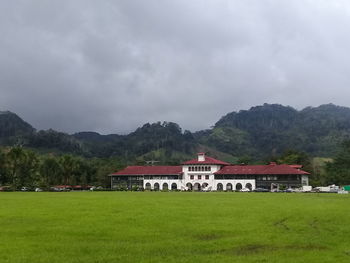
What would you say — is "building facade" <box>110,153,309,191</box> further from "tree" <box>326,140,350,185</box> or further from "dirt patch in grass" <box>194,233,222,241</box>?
"dirt patch in grass" <box>194,233,222,241</box>

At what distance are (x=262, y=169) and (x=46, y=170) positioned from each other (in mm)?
55627

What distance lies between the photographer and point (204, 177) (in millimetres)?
114562

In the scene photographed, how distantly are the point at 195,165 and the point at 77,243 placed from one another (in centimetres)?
9913

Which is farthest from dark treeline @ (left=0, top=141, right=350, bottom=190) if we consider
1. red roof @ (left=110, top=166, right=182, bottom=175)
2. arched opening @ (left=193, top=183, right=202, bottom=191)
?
arched opening @ (left=193, top=183, right=202, bottom=191)

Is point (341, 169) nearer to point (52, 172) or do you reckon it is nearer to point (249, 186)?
point (249, 186)

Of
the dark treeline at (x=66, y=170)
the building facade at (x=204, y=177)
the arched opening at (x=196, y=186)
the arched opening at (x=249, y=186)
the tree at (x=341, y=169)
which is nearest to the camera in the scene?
the dark treeline at (x=66, y=170)

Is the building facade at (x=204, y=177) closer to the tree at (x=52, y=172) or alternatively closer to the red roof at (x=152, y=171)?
the red roof at (x=152, y=171)

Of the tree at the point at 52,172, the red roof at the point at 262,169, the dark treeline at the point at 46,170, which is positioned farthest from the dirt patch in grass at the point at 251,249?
the tree at the point at 52,172

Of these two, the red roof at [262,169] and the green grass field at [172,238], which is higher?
the red roof at [262,169]

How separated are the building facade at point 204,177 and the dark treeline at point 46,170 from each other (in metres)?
6.69

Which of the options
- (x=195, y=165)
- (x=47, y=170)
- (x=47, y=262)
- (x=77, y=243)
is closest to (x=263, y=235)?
(x=77, y=243)

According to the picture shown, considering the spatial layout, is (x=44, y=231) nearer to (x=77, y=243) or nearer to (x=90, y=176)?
(x=77, y=243)

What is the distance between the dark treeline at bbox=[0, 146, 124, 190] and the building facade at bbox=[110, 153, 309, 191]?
21.9ft

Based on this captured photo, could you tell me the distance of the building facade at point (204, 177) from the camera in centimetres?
10425
